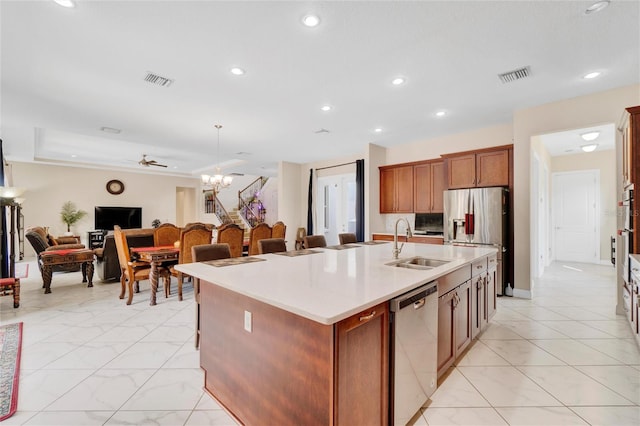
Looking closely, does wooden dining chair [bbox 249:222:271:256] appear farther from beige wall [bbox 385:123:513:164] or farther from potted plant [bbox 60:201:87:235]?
potted plant [bbox 60:201:87:235]

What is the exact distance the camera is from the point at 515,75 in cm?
307

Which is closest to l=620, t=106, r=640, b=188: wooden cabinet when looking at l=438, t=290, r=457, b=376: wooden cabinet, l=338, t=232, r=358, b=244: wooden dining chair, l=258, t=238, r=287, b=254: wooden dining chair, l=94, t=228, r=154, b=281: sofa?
l=438, t=290, r=457, b=376: wooden cabinet

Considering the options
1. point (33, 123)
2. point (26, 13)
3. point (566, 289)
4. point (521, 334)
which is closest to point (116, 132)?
point (33, 123)

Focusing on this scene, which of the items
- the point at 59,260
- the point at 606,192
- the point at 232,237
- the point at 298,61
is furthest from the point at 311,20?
the point at 606,192

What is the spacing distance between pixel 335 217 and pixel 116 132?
5097mm

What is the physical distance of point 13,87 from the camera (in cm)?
330

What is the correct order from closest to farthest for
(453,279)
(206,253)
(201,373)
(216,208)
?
(453,279), (201,373), (206,253), (216,208)

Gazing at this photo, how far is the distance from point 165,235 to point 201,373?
330 cm

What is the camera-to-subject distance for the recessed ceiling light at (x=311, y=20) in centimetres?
216

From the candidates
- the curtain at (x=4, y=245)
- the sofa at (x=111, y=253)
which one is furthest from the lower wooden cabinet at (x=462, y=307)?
the curtain at (x=4, y=245)

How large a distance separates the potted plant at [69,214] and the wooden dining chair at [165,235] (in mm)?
5829

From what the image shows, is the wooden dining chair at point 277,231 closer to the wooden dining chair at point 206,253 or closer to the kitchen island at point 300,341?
the wooden dining chair at point 206,253

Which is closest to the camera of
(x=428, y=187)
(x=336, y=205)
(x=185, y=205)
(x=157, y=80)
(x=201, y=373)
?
(x=201, y=373)

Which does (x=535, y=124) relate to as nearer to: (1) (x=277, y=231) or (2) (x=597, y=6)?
(2) (x=597, y=6)
